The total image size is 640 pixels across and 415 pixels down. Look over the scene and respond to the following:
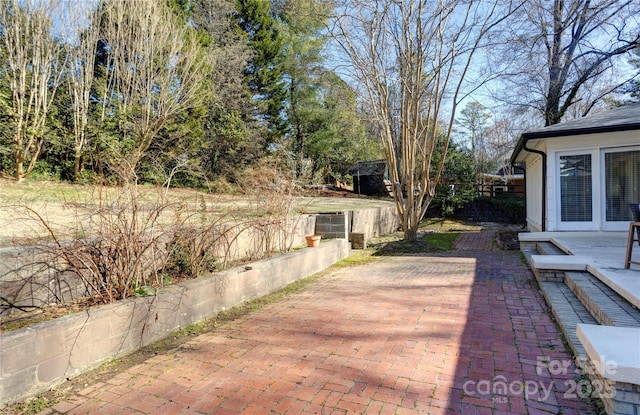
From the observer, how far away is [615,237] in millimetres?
6676

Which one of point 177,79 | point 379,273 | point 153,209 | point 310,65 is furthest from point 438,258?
point 310,65

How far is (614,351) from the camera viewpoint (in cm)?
199

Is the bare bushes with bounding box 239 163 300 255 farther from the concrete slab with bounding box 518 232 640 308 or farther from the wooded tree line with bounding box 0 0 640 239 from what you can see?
the concrete slab with bounding box 518 232 640 308

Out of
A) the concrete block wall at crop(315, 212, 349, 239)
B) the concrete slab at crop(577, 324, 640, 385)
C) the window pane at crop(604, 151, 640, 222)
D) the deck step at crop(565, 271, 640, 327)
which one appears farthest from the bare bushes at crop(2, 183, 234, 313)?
the window pane at crop(604, 151, 640, 222)

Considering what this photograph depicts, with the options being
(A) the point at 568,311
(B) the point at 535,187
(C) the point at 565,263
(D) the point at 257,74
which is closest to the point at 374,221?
(B) the point at 535,187

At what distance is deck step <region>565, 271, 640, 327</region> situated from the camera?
9.12 ft

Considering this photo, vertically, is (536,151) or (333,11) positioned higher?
(333,11)

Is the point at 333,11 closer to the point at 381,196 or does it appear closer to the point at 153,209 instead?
the point at 153,209

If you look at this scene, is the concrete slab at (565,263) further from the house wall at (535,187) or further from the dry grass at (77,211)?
the dry grass at (77,211)

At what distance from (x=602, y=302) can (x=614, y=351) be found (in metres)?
1.53

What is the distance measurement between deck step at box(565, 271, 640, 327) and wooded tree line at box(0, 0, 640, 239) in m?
4.28

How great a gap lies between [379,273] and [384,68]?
5.80m

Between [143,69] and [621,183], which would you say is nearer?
[621,183]

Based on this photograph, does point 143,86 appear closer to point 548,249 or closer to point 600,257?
point 548,249
